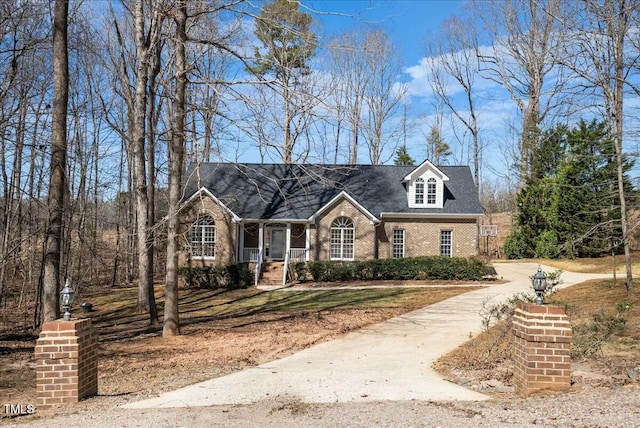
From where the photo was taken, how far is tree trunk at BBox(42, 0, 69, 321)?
1057 cm

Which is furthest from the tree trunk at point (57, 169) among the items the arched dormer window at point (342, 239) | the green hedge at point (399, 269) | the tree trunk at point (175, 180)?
the arched dormer window at point (342, 239)

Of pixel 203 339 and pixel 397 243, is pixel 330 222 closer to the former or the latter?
pixel 397 243

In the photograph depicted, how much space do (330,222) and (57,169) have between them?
16163mm

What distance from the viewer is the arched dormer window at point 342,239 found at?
2567 cm

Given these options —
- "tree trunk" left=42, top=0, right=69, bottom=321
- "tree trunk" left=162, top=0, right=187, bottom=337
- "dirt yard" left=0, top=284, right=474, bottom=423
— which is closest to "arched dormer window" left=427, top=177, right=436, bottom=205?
"dirt yard" left=0, top=284, right=474, bottom=423

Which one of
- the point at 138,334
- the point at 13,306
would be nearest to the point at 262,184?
the point at 13,306

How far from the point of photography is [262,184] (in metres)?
27.8

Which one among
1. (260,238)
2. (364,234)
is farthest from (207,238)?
(364,234)

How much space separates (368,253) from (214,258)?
7734 millimetres

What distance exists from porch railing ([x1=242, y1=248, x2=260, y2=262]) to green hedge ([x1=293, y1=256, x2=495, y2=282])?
106 inches

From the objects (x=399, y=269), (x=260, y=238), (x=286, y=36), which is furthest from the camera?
(x=260, y=238)

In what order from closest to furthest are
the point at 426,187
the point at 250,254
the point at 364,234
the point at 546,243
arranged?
the point at 364,234
the point at 250,254
the point at 426,187
the point at 546,243

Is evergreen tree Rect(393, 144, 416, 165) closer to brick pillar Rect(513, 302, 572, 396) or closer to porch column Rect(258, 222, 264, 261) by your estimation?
porch column Rect(258, 222, 264, 261)

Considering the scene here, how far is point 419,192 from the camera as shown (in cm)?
2697
